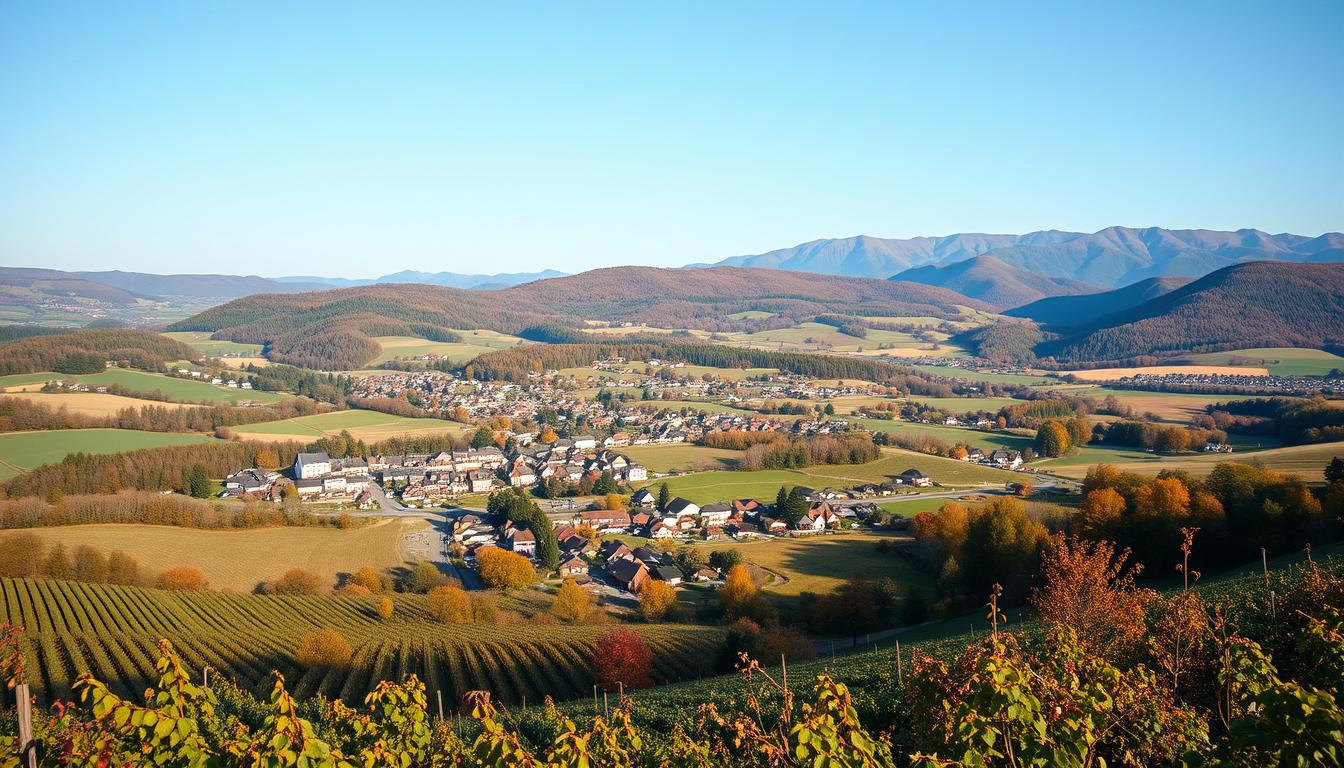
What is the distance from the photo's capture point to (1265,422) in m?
46.3

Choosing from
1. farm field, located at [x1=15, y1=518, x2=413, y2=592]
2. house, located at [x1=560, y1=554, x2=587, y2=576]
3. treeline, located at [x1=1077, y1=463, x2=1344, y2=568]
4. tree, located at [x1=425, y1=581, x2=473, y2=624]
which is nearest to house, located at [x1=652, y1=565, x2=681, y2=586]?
house, located at [x1=560, y1=554, x2=587, y2=576]

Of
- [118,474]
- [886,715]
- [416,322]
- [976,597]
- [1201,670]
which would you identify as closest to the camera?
[1201,670]

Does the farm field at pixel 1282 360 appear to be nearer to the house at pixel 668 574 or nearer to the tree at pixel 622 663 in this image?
the house at pixel 668 574

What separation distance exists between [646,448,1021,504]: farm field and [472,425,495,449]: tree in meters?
13.6

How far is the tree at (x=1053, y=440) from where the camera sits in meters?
46.0

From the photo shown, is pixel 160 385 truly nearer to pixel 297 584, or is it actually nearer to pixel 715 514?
pixel 297 584

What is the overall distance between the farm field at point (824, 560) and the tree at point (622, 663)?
8.16 m

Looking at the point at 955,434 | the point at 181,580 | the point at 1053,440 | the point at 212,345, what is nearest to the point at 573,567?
the point at 181,580

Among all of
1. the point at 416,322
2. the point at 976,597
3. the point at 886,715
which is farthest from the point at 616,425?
the point at 416,322

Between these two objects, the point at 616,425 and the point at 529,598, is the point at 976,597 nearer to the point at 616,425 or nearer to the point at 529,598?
the point at 529,598

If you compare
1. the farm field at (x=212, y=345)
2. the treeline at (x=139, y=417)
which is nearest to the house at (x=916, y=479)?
the treeline at (x=139, y=417)

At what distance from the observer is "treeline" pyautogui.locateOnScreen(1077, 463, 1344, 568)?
2186 cm

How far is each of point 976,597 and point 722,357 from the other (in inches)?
2469

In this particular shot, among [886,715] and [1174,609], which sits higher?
[1174,609]
